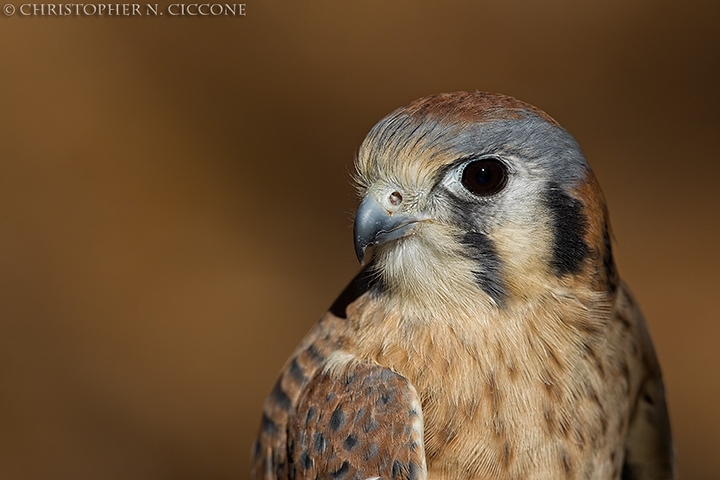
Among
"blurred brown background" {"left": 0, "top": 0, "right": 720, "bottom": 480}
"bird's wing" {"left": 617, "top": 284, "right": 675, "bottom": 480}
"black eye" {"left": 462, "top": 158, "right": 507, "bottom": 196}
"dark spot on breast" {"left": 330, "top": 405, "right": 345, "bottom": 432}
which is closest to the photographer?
"black eye" {"left": 462, "top": 158, "right": 507, "bottom": 196}

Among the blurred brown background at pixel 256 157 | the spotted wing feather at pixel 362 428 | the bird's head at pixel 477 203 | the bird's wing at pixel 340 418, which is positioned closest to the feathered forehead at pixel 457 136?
the bird's head at pixel 477 203

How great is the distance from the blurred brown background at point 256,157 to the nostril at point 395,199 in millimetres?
3808

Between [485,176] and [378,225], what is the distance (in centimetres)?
Answer: 34

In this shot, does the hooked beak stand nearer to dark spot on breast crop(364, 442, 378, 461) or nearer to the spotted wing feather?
the spotted wing feather

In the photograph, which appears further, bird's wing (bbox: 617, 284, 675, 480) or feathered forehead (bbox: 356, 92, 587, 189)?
bird's wing (bbox: 617, 284, 675, 480)

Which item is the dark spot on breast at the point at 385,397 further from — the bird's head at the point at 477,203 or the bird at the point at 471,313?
the bird's head at the point at 477,203

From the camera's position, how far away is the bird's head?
7.83ft

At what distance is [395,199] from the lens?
8.09 ft

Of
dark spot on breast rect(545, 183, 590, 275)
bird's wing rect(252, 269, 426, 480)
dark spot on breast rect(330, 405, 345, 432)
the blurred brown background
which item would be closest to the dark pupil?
dark spot on breast rect(545, 183, 590, 275)

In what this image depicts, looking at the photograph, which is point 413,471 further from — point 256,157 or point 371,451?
point 256,157

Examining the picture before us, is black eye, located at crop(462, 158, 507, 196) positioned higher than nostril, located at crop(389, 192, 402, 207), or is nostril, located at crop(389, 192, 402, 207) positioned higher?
black eye, located at crop(462, 158, 507, 196)

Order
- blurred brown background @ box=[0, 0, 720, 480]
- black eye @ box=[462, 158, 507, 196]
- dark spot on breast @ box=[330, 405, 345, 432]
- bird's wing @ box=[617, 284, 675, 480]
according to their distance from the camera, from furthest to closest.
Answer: blurred brown background @ box=[0, 0, 720, 480] → bird's wing @ box=[617, 284, 675, 480] → dark spot on breast @ box=[330, 405, 345, 432] → black eye @ box=[462, 158, 507, 196]

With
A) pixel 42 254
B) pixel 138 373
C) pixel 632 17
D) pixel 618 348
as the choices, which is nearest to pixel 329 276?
pixel 138 373

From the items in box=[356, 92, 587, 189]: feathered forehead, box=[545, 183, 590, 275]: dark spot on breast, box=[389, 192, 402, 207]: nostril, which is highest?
box=[356, 92, 587, 189]: feathered forehead
